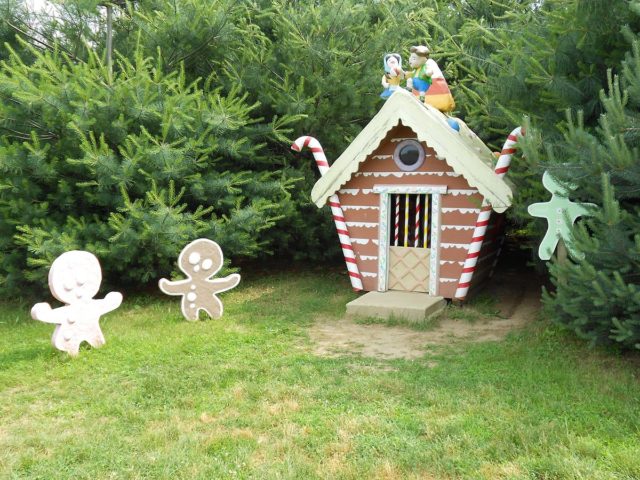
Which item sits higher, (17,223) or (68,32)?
(68,32)

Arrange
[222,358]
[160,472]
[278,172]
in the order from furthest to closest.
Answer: [278,172], [222,358], [160,472]

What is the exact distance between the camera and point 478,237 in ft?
26.4

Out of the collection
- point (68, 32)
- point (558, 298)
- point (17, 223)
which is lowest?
point (558, 298)

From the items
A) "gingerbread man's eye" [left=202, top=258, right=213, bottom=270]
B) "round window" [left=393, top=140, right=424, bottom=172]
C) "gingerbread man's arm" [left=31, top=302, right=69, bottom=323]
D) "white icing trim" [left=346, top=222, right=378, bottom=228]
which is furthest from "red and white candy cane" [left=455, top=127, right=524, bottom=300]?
"gingerbread man's arm" [left=31, top=302, right=69, bottom=323]

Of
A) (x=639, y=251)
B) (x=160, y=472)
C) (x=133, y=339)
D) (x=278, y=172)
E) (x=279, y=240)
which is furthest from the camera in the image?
(x=279, y=240)

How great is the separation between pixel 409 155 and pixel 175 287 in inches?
144

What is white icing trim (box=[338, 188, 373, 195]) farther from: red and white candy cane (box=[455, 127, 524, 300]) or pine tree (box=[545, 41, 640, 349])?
pine tree (box=[545, 41, 640, 349])

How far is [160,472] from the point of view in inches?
142

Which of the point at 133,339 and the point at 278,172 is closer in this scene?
the point at 133,339

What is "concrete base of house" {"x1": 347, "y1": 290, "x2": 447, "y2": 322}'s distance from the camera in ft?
24.7

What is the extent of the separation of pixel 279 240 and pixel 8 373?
17.9 ft

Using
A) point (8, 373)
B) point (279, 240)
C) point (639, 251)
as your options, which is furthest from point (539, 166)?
point (279, 240)

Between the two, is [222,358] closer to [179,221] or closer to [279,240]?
[179,221]

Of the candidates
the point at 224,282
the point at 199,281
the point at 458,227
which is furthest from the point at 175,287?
the point at 458,227
